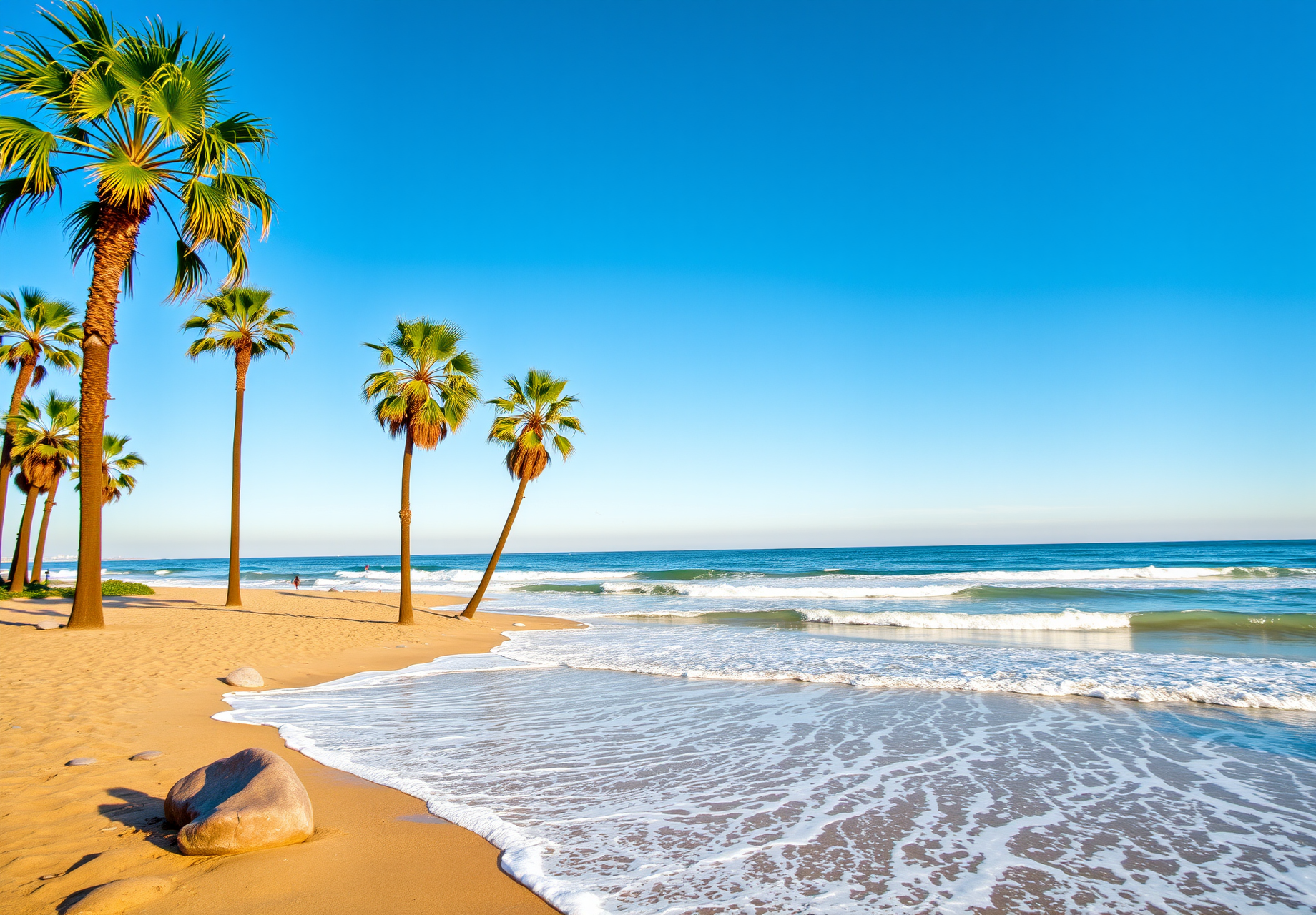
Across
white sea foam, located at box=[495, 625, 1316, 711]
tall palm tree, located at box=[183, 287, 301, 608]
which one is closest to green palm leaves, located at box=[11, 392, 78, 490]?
tall palm tree, located at box=[183, 287, 301, 608]

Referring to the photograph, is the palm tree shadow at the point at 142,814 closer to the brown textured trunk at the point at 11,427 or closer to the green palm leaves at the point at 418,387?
the green palm leaves at the point at 418,387

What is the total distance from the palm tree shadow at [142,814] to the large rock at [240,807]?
0.28 feet

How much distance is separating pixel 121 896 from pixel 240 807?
0.79m

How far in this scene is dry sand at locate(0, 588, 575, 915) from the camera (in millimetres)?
3871

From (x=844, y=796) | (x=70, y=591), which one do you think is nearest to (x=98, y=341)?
(x=844, y=796)

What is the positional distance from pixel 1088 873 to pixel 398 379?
20008 mm

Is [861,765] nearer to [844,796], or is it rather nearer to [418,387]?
[844,796]

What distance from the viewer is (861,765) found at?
A: 23.0 ft

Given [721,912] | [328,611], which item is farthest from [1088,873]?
[328,611]

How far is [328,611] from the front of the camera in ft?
77.5

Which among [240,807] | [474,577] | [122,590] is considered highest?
[240,807]

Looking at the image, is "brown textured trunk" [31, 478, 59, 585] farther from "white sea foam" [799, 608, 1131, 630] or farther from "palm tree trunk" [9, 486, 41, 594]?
"white sea foam" [799, 608, 1131, 630]

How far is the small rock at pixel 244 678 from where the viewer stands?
10859mm

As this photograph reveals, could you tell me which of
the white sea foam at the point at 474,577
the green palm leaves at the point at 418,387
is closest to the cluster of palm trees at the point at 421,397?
the green palm leaves at the point at 418,387
